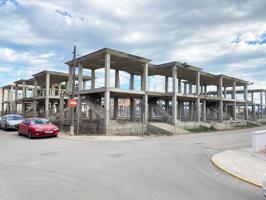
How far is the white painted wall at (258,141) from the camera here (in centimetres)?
1180

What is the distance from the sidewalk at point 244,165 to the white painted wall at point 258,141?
0.86m

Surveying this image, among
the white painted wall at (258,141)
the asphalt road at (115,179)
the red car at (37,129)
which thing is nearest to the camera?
the asphalt road at (115,179)

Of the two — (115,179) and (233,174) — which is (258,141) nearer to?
(233,174)

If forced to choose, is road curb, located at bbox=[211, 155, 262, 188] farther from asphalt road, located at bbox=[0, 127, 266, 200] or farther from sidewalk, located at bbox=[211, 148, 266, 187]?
asphalt road, located at bbox=[0, 127, 266, 200]

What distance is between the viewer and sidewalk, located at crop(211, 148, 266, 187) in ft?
24.0

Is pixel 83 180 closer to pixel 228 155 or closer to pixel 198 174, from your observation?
pixel 198 174

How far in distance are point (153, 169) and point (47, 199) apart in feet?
12.8

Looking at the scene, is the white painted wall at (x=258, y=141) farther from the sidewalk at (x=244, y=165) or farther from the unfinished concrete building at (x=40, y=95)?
the unfinished concrete building at (x=40, y=95)

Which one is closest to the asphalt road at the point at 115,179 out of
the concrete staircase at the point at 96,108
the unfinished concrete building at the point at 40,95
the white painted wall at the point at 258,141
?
the white painted wall at the point at 258,141

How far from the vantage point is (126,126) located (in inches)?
883

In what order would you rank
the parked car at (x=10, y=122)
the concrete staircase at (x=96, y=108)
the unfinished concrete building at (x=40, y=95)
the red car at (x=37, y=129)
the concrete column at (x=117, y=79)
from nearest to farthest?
the red car at (x=37, y=129)
the parked car at (x=10, y=122)
the concrete staircase at (x=96, y=108)
the concrete column at (x=117, y=79)
the unfinished concrete building at (x=40, y=95)

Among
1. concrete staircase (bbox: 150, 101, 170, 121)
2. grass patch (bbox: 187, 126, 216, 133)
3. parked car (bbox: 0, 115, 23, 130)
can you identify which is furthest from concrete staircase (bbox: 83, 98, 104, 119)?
grass patch (bbox: 187, 126, 216, 133)

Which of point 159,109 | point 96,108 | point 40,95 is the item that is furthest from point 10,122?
point 40,95

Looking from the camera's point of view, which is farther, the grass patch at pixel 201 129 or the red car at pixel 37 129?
the grass patch at pixel 201 129
